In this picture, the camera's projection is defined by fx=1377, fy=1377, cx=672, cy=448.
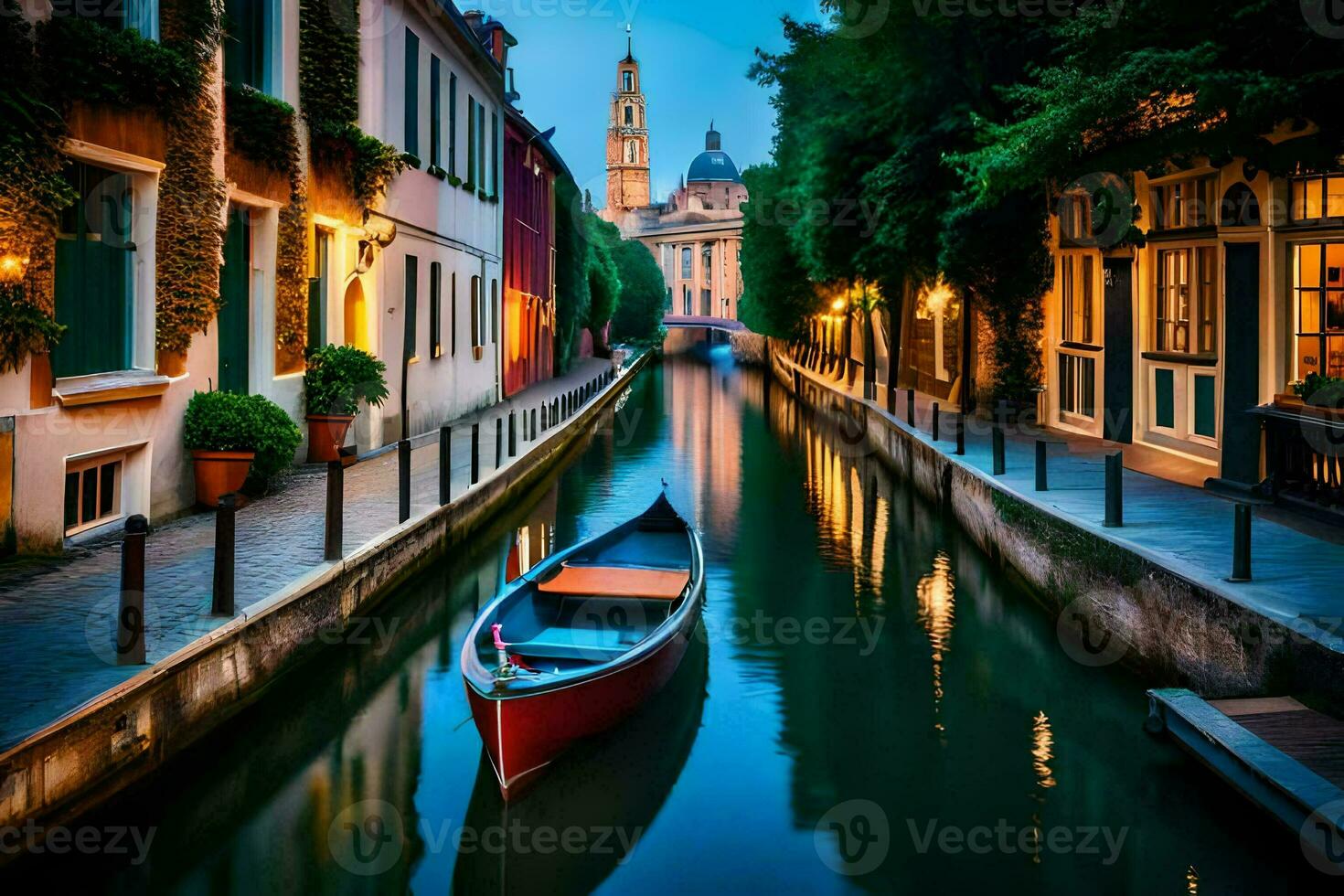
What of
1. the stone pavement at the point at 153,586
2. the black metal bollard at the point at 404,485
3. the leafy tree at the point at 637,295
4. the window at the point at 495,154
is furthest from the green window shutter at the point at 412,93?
the leafy tree at the point at 637,295

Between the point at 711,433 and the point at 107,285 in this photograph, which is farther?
the point at 711,433

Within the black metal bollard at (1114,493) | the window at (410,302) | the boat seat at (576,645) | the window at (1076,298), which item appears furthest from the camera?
the window at (410,302)

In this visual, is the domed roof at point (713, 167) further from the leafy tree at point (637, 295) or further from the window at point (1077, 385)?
the window at point (1077, 385)

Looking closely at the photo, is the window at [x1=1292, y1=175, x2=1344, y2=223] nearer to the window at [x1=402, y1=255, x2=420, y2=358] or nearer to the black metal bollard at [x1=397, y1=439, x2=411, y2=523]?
the black metal bollard at [x1=397, y1=439, x2=411, y2=523]

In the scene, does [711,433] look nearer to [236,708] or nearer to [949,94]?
[949,94]

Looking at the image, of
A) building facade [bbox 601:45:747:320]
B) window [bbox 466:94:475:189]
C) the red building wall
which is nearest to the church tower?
building facade [bbox 601:45:747:320]

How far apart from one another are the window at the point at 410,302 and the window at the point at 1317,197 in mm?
13887

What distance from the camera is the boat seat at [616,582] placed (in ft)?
34.4

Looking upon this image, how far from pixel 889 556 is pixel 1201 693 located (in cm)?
727

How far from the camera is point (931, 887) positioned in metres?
6.85

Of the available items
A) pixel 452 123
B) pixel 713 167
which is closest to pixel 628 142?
pixel 713 167

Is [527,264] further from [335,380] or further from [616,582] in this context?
[616,582]

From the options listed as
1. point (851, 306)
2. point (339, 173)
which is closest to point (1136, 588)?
point (339, 173)

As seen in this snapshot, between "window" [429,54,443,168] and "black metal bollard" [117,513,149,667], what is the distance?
18.2 m
